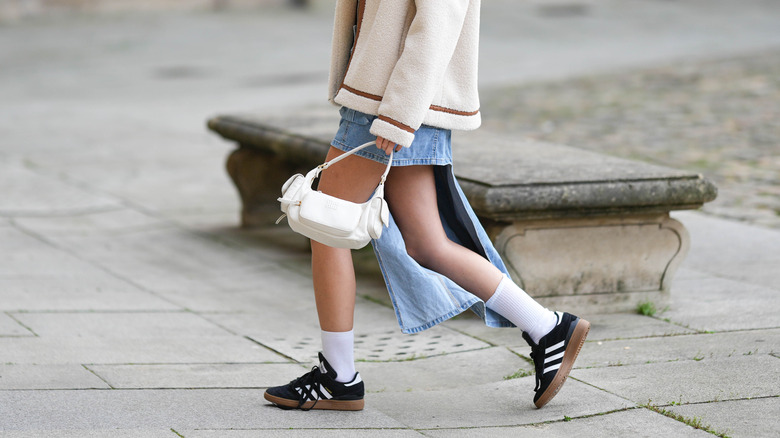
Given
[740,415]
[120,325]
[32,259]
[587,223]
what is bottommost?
[32,259]

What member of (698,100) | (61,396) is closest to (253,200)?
(61,396)

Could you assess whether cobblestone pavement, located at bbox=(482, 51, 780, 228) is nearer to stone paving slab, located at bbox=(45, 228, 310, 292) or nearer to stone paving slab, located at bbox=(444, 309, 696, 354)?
stone paving slab, located at bbox=(444, 309, 696, 354)

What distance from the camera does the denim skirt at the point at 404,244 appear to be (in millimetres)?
3094

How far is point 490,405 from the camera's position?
3.31 meters

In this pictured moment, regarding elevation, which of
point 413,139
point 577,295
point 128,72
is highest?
point 413,139

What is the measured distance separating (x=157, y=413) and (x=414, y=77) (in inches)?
51.5

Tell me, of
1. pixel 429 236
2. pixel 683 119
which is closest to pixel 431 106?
pixel 429 236

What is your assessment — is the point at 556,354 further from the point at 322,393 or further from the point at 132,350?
the point at 132,350

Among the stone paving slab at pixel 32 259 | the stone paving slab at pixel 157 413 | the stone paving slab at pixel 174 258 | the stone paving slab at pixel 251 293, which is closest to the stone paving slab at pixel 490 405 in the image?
the stone paving slab at pixel 157 413

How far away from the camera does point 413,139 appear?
2.99m

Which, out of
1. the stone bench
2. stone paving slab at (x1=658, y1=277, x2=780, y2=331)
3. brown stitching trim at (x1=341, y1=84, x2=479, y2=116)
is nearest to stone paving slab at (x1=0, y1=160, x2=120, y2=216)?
the stone bench

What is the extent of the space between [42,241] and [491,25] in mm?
17668

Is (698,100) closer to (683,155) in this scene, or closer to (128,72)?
(683,155)

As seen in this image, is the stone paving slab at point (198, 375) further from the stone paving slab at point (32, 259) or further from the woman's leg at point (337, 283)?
the stone paving slab at point (32, 259)
